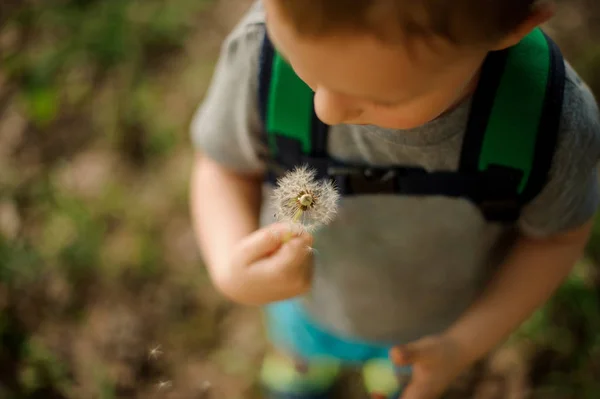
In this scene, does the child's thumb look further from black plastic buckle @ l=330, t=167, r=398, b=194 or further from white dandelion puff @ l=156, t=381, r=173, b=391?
white dandelion puff @ l=156, t=381, r=173, b=391

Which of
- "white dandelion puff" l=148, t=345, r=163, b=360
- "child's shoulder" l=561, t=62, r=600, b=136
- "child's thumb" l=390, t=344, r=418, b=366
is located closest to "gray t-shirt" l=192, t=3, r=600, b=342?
"child's shoulder" l=561, t=62, r=600, b=136

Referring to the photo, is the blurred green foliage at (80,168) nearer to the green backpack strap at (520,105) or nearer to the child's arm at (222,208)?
the child's arm at (222,208)

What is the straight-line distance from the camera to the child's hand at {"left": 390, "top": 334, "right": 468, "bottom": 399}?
25.0 inches

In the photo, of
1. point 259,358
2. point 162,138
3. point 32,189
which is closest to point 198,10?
point 162,138

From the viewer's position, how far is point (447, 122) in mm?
535

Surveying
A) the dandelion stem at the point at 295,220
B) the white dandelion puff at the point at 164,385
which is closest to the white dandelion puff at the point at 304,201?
the dandelion stem at the point at 295,220

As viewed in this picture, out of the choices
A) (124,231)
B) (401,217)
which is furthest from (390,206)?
(124,231)

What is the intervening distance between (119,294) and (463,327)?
72 centimetres

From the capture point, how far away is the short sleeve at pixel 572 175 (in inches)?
21.4

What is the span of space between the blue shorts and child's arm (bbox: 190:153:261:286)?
15 centimetres

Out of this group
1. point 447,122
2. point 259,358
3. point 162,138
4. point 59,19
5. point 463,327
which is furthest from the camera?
point 59,19

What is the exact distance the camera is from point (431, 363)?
65 centimetres

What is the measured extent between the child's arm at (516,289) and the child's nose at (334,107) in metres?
0.34

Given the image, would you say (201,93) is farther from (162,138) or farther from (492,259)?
(492,259)
